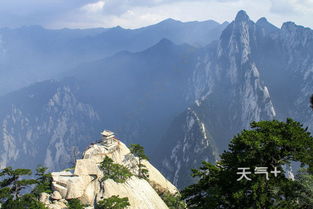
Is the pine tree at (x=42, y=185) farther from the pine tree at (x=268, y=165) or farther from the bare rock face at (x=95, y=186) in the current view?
the pine tree at (x=268, y=165)

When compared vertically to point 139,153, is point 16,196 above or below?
below

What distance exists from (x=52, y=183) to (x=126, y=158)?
24.1 meters

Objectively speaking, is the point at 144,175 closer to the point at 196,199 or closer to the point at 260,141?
the point at 196,199

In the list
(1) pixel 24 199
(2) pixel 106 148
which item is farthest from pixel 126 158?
(1) pixel 24 199

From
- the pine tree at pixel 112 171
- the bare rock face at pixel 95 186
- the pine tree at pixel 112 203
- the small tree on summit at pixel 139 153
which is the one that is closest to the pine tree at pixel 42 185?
the bare rock face at pixel 95 186

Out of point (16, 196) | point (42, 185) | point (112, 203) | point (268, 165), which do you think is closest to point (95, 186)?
point (112, 203)

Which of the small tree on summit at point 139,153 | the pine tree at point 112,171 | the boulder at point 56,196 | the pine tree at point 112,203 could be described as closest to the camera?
the pine tree at point 112,203

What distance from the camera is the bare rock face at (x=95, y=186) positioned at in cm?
6334

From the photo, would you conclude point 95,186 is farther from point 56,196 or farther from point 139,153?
point 139,153

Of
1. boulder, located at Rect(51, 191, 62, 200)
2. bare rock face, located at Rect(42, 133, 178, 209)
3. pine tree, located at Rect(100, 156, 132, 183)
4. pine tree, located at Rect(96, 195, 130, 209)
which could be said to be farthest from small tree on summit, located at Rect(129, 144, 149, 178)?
boulder, located at Rect(51, 191, 62, 200)

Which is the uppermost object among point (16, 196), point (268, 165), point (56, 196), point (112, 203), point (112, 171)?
point (112, 171)

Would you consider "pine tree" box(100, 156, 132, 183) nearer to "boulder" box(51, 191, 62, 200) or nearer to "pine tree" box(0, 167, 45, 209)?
"boulder" box(51, 191, 62, 200)

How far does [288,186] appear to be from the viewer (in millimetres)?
27062

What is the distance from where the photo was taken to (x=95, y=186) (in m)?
68.4
